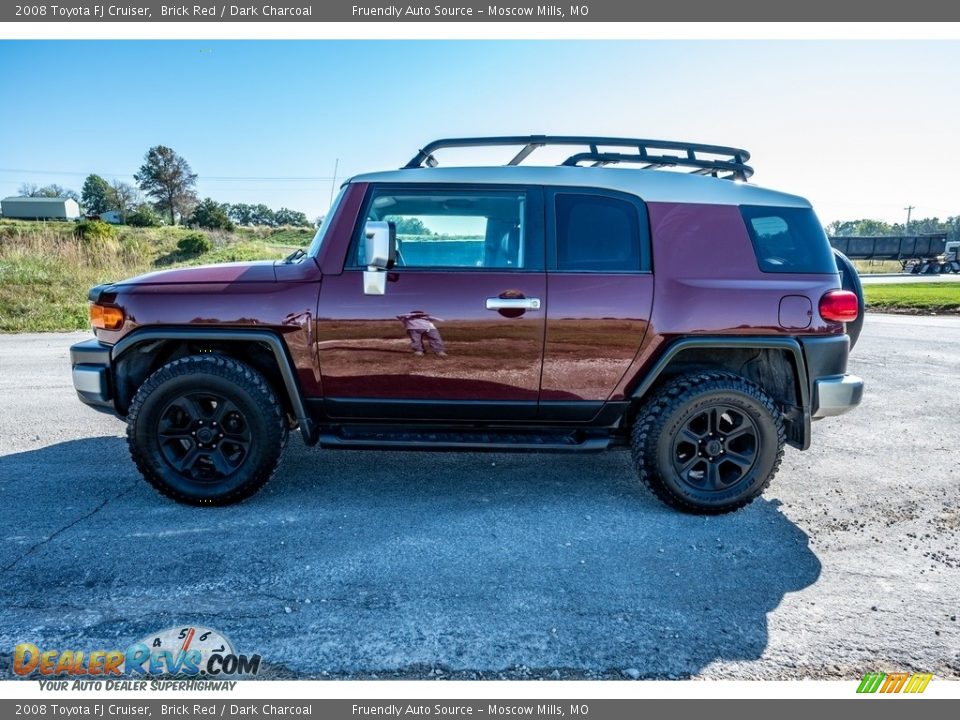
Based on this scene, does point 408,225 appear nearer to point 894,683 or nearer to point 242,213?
point 894,683

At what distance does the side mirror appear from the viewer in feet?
9.56

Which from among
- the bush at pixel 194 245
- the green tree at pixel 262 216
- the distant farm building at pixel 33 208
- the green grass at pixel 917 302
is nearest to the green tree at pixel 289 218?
the green tree at pixel 262 216

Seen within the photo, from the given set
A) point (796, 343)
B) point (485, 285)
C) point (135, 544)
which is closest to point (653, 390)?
point (796, 343)

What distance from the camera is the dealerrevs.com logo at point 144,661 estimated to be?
1.99 m

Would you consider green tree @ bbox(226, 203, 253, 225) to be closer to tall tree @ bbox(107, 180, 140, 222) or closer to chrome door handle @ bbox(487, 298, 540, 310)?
tall tree @ bbox(107, 180, 140, 222)

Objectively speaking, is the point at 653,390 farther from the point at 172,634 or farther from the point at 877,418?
the point at 877,418

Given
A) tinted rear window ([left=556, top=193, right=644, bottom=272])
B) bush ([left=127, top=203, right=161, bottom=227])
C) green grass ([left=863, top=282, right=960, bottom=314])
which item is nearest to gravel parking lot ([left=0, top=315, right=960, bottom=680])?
A: tinted rear window ([left=556, top=193, right=644, bottom=272])

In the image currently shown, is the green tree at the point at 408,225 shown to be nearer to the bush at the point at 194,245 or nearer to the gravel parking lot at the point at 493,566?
the gravel parking lot at the point at 493,566

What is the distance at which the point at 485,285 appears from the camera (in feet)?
10.5

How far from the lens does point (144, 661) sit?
2045 millimetres

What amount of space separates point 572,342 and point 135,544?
2.54 metres

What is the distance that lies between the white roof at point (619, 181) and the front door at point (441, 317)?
8cm

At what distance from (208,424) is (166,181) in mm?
82351

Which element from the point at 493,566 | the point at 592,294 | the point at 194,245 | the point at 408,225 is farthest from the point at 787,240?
the point at 194,245
